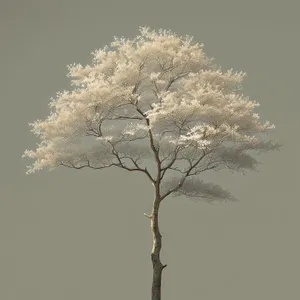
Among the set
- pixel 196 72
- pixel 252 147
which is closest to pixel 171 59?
pixel 196 72

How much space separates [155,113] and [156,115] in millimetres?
66

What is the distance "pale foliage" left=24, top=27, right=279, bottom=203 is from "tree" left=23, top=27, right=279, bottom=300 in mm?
19

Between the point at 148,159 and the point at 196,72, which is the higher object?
the point at 196,72

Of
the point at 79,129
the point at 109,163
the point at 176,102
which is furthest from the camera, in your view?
the point at 109,163

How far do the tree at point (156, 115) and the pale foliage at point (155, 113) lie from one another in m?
0.02

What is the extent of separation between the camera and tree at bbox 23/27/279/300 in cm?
1129

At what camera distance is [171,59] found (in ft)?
38.6

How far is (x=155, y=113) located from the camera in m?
11.0

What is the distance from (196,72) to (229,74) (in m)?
0.64

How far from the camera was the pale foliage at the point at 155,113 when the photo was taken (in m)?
11.3

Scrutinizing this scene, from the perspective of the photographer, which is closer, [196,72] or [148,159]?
[196,72]

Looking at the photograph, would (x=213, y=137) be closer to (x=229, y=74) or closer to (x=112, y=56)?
(x=229, y=74)

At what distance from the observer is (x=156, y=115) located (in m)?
11.0

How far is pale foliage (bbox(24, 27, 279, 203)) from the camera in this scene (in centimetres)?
1127
